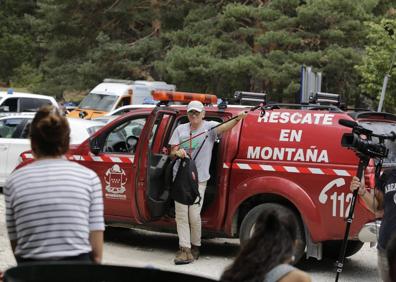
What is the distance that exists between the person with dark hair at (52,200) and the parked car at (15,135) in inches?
330

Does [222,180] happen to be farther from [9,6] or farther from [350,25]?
[9,6]

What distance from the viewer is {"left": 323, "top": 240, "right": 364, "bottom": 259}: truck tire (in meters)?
8.93

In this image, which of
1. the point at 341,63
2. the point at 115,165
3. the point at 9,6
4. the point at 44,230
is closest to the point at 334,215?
the point at 115,165

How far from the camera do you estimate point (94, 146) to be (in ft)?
29.7

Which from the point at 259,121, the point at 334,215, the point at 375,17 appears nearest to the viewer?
the point at 334,215

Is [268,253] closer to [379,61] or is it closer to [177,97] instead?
[177,97]

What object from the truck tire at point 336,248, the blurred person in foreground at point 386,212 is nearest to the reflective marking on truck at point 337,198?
the truck tire at point 336,248

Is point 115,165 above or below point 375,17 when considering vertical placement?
below

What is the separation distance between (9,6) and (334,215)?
47.7m

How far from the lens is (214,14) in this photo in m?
34.4

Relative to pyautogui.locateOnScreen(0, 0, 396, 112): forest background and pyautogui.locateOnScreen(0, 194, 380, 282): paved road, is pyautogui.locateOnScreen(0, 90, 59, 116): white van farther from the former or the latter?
pyautogui.locateOnScreen(0, 0, 396, 112): forest background

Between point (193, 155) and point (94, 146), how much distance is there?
140cm

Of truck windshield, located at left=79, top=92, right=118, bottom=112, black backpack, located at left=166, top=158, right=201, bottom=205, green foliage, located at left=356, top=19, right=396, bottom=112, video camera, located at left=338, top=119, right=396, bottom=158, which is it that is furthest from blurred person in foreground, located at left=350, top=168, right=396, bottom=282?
green foliage, located at left=356, top=19, right=396, bottom=112

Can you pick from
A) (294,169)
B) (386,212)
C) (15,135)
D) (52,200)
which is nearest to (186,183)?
(294,169)
